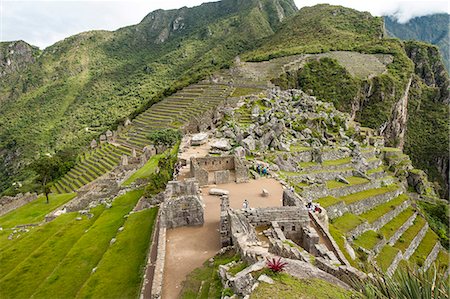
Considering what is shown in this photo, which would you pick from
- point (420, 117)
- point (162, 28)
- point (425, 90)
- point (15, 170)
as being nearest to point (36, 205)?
point (15, 170)

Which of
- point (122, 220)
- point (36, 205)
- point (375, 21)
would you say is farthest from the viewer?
point (375, 21)

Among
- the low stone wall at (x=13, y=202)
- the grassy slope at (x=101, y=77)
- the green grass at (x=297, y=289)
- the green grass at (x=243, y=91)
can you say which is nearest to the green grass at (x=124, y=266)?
the green grass at (x=297, y=289)

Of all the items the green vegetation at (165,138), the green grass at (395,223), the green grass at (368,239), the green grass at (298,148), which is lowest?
the green grass at (395,223)

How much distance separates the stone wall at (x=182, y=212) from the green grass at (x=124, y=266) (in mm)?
2094

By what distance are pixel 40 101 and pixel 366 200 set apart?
417 ft

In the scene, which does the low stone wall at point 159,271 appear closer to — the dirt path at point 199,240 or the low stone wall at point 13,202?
the dirt path at point 199,240

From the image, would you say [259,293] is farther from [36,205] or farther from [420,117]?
[420,117]

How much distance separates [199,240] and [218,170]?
8.24 metres

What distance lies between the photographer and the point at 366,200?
24109 mm

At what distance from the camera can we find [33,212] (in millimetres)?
29891

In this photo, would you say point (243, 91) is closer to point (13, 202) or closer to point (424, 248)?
point (13, 202)

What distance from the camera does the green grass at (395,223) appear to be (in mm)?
22328

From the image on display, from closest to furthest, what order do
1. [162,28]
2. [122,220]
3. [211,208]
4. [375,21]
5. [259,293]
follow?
[259,293]
[211,208]
[122,220]
[375,21]
[162,28]

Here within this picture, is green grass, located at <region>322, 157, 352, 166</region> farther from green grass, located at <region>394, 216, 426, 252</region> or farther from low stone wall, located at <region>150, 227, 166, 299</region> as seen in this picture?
low stone wall, located at <region>150, 227, 166, 299</region>
